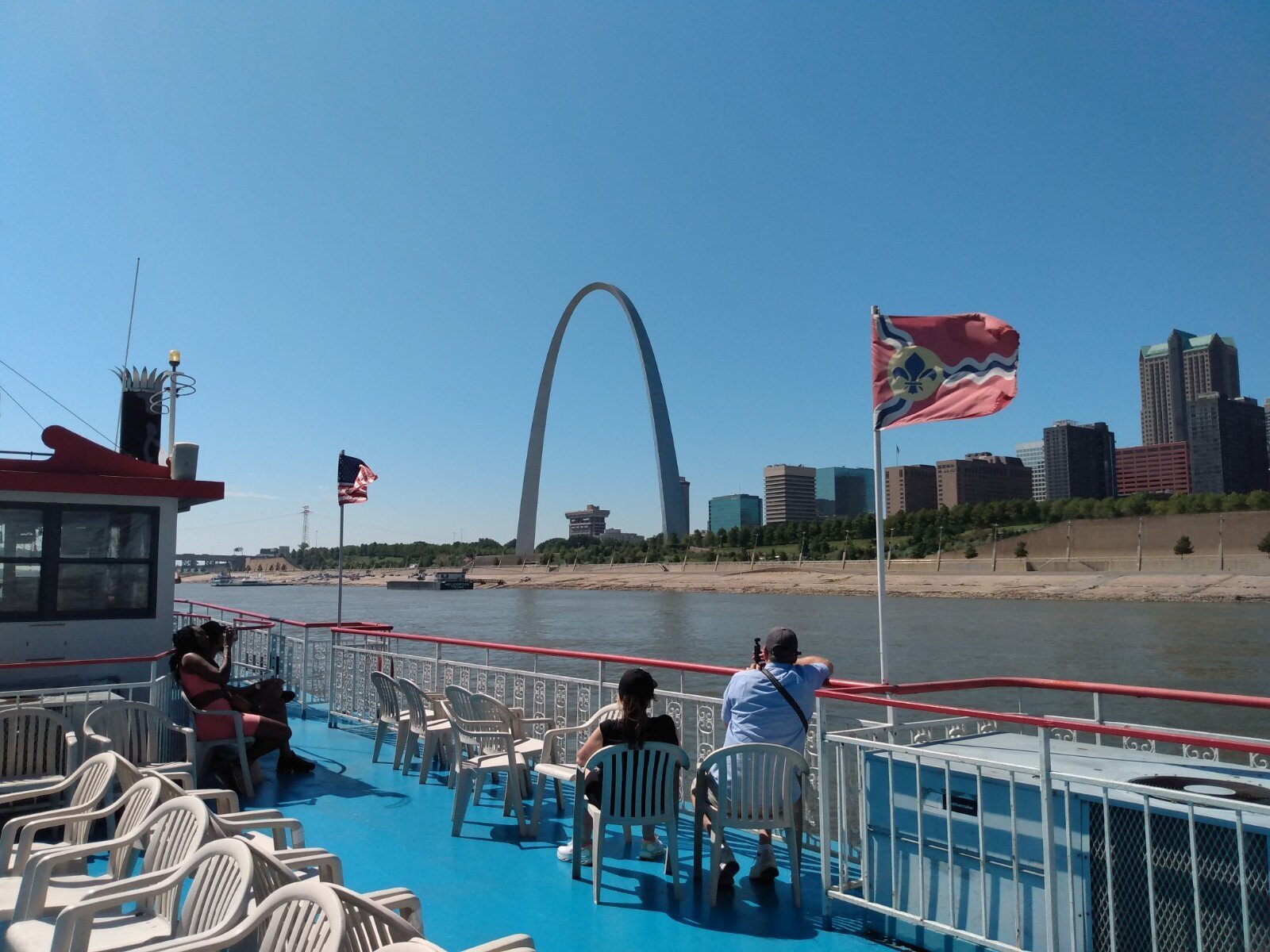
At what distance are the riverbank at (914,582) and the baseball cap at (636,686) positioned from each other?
59.7 m

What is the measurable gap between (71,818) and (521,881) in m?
1.99

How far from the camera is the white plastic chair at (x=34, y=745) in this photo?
181 inches

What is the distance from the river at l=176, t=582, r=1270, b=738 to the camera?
2328 cm

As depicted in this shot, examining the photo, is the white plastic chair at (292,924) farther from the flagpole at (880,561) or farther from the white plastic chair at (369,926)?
the flagpole at (880,561)

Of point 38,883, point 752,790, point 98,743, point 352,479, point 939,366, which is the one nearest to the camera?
point 38,883

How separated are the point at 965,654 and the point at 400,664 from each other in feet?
77.6

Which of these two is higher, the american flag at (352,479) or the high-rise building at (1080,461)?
the high-rise building at (1080,461)

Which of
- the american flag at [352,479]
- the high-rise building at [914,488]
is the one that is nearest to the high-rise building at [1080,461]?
the high-rise building at [914,488]

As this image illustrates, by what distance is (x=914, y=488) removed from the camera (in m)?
150

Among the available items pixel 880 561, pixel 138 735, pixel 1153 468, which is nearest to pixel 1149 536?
pixel 880 561

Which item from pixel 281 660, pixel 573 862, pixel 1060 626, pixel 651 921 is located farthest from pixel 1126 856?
pixel 1060 626

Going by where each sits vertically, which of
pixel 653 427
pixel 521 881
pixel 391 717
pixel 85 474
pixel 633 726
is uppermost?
pixel 653 427

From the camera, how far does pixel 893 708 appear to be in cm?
397

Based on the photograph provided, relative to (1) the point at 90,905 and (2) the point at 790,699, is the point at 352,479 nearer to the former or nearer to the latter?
(2) the point at 790,699
